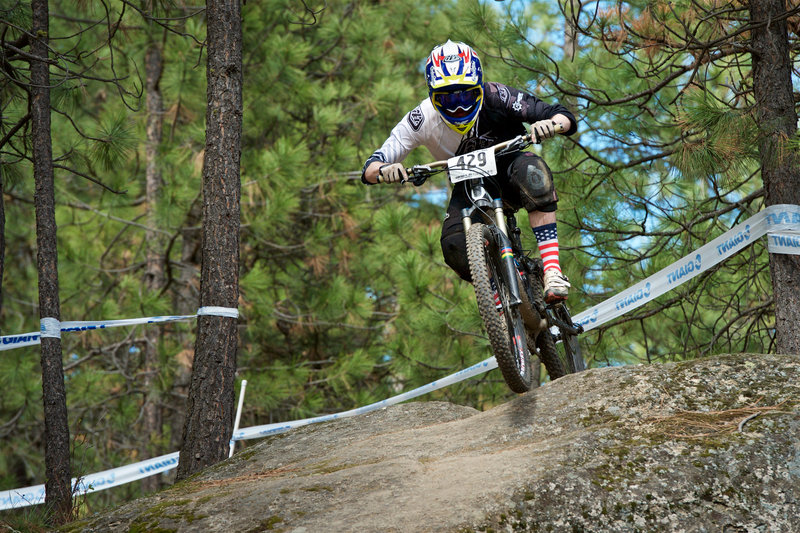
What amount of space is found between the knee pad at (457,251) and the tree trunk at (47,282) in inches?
99.7

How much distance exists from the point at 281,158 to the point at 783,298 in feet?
17.3

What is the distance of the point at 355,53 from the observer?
11203 mm

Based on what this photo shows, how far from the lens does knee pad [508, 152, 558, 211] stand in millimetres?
4281

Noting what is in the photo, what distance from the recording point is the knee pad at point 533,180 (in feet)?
14.0

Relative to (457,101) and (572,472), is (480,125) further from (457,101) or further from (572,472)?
(572,472)

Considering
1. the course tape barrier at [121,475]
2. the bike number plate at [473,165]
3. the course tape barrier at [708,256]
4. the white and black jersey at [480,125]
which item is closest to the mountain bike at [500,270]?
the bike number plate at [473,165]

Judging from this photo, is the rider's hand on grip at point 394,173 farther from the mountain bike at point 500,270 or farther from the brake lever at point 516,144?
the brake lever at point 516,144

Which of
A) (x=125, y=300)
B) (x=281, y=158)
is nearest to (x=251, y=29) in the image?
(x=281, y=158)

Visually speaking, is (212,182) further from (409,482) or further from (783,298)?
(783,298)

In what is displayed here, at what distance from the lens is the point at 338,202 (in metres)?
9.86

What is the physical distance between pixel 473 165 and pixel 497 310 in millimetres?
801

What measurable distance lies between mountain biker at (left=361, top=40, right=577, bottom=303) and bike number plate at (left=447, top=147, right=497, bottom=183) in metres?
0.20

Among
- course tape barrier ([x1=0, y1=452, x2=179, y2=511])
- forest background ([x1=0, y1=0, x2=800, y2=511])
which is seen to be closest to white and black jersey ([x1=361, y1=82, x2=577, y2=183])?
forest background ([x1=0, y1=0, x2=800, y2=511])

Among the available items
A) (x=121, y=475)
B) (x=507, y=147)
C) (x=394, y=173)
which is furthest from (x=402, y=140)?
(x=121, y=475)
